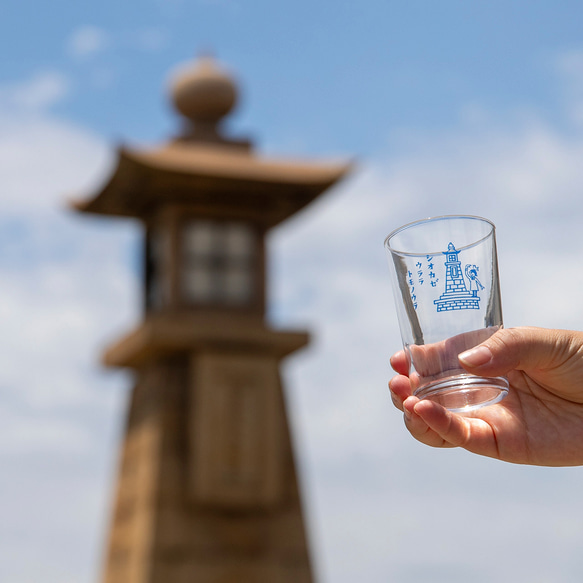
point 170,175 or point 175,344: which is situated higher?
point 170,175

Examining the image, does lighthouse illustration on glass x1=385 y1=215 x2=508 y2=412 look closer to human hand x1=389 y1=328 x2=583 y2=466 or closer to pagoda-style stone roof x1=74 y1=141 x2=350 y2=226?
human hand x1=389 y1=328 x2=583 y2=466

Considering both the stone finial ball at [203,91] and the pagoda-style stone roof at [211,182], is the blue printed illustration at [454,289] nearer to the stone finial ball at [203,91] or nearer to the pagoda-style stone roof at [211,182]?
the pagoda-style stone roof at [211,182]

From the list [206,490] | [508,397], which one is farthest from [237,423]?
[508,397]

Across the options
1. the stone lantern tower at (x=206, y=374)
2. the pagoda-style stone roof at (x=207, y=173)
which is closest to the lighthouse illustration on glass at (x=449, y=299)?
the stone lantern tower at (x=206, y=374)

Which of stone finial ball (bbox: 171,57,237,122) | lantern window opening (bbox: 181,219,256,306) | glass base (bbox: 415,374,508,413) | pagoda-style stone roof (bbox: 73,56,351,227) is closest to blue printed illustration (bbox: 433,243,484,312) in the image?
glass base (bbox: 415,374,508,413)

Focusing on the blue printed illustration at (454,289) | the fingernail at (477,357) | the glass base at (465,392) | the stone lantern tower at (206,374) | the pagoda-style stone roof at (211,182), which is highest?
the pagoda-style stone roof at (211,182)

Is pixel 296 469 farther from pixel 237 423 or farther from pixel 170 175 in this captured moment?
pixel 170 175
